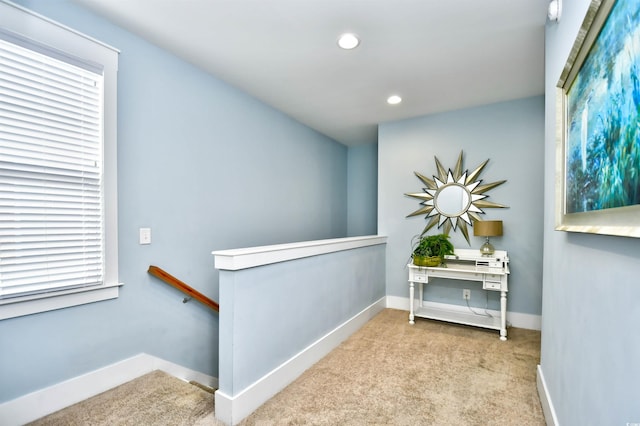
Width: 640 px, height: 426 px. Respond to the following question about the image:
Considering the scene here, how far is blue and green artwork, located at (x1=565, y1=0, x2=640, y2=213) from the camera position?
2.43 feet

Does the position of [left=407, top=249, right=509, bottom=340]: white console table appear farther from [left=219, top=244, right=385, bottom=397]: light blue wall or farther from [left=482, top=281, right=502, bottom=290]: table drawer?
[left=219, top=244, right=385, bottom=397]: light blue wall

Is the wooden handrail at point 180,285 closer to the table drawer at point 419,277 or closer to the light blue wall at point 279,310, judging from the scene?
the light blue wall at point 279,310

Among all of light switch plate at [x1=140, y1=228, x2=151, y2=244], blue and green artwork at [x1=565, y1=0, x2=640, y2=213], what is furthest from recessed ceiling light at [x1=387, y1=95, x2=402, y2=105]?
light switch plate at [x1=140, y1=228, x2=151, y2=244]

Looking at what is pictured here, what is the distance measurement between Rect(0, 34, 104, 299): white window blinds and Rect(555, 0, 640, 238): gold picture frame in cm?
243

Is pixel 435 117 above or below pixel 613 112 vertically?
above

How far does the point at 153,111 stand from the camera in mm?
2186

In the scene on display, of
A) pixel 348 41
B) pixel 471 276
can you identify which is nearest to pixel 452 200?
pixel 471 276

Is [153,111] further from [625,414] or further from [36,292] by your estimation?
[625,414]

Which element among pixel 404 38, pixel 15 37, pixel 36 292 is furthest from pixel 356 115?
pixel 36 292

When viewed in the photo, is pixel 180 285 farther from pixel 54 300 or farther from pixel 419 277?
pixel 419 277

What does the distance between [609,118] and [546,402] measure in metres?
1.61

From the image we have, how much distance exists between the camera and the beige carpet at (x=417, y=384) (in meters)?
1.73

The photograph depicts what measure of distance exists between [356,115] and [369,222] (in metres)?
1.85

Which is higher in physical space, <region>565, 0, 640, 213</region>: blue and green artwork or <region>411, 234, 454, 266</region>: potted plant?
<region>565, 0, 640, 213</region>: blue and green artwork
